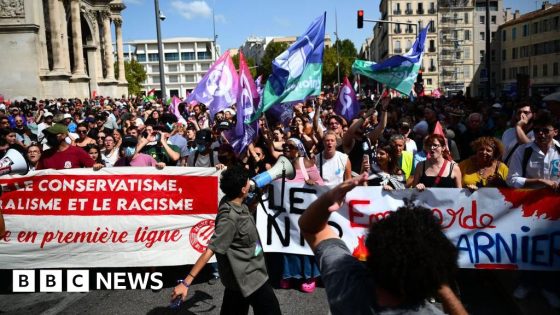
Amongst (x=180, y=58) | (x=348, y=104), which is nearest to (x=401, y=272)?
(x=348, y=104)

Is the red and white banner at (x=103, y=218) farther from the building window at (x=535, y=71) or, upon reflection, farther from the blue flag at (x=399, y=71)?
the building window at (x=535, y=71)

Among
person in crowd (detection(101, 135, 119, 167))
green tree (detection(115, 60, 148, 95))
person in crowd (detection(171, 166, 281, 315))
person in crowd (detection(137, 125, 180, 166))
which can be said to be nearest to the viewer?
person in crowd (detection(171, 166, 281, 315))

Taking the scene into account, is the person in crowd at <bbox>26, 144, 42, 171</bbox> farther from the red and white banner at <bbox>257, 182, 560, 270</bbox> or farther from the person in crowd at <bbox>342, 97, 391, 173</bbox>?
the person in crowd at <bbox>342, 97, 391, 173</bbox>

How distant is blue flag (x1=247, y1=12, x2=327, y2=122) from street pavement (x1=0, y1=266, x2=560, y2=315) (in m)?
2.57

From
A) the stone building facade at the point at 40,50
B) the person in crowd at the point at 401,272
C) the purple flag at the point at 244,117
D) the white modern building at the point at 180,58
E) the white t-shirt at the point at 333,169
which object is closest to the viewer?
the person in crowd at the point at 401,272

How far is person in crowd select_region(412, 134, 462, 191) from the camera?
477cm

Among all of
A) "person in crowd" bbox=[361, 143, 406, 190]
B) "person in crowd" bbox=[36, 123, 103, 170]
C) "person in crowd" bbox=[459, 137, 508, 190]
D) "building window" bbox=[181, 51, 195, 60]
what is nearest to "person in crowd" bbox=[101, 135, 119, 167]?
"person in crowd" bbox=[36, 123, 103, 170]

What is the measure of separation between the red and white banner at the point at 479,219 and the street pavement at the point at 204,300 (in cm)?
38

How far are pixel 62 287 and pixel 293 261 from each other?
102 inches

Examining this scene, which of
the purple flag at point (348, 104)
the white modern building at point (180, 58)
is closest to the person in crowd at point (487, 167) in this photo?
the purple flag at point (348, 104)

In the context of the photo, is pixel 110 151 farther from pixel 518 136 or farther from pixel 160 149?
pixel 518 136

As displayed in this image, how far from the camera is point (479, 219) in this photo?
4.50m

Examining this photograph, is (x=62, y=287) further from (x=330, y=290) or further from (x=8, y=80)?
(x=8, y=80)

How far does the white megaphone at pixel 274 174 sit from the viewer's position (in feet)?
12.3
